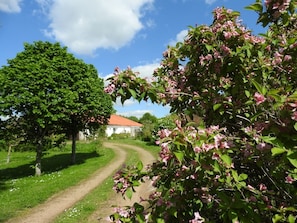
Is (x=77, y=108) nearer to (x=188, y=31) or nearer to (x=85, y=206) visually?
(x=85, y=206)

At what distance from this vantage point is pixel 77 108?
20.0 m

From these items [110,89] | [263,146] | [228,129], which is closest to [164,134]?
[263,146]

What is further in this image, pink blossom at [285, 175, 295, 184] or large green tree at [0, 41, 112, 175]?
large green tree at [0, 41, 112, 175]

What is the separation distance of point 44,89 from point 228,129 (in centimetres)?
1654

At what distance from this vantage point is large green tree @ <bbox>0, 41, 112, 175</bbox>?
17.7 metres

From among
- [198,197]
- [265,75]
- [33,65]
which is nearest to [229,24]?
[265,75]

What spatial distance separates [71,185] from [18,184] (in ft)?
9.71

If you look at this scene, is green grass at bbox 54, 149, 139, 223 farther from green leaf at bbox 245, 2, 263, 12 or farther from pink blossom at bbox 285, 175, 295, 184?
green leaf at bbox 245, 2, 263, 12

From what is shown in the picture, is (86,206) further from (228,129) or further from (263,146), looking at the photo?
(263,146)

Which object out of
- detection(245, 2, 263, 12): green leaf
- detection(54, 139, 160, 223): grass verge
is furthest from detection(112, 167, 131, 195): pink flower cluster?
detection(54, 139, 160, 223): grass verge

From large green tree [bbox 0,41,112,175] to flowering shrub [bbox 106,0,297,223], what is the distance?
1562 centimetres

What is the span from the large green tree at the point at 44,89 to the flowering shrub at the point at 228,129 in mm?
15615

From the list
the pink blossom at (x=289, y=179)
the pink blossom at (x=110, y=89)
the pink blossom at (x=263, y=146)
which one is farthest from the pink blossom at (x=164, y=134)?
the pink blossom at (x=289, y=179)

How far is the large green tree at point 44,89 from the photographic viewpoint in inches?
696
